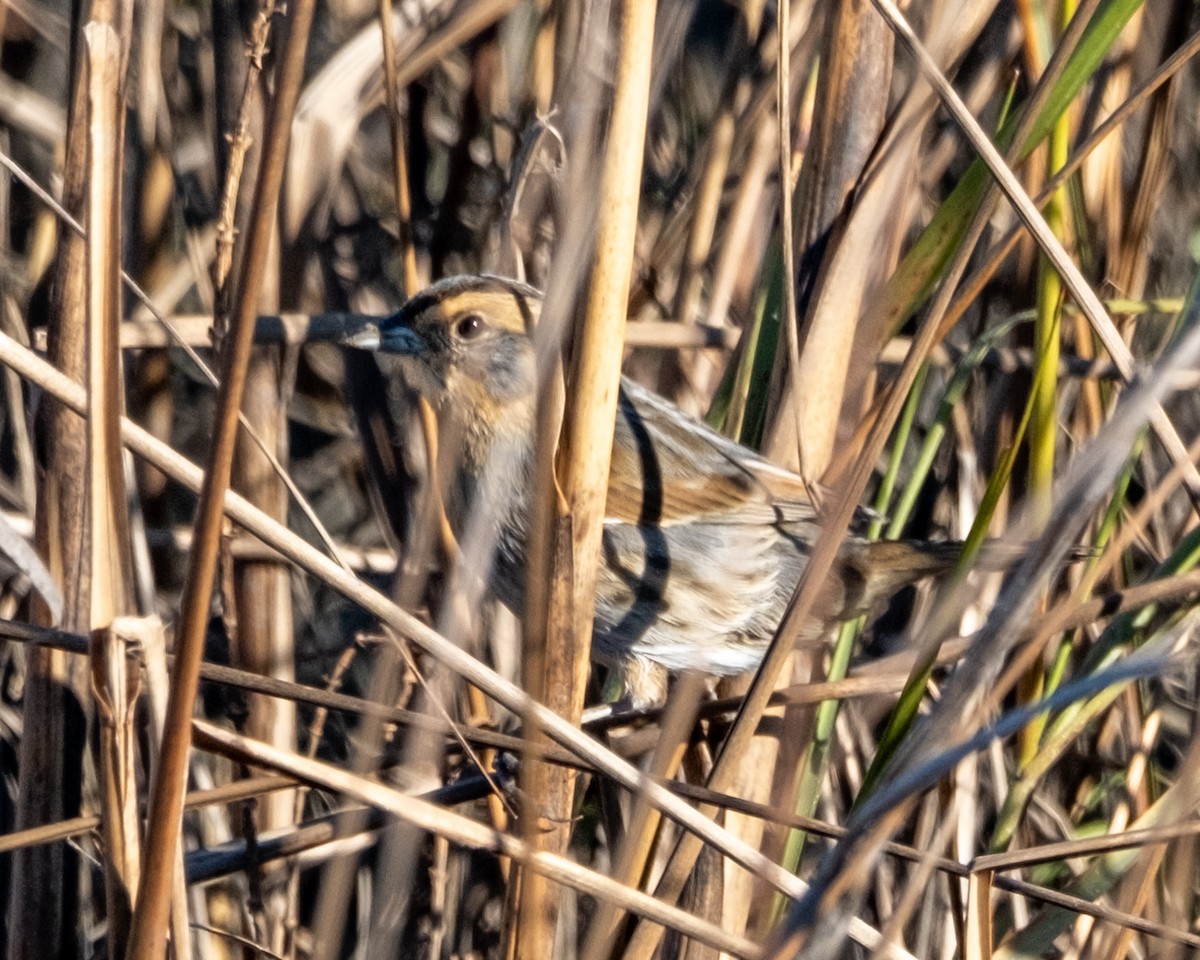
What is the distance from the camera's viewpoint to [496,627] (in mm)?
2488

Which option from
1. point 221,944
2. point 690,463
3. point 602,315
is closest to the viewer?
point 602,315

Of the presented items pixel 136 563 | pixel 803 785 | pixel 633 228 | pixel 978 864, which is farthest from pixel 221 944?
pixel 633 228

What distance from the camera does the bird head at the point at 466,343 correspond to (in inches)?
87.5

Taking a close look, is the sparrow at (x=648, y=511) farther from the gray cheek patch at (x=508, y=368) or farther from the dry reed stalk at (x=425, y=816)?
the dry reed stalk at (x=425, y=816)

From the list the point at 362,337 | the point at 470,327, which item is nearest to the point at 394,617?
the point at 362,337

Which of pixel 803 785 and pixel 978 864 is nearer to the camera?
pixel 978 864

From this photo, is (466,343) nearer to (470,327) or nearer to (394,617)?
(470,327)

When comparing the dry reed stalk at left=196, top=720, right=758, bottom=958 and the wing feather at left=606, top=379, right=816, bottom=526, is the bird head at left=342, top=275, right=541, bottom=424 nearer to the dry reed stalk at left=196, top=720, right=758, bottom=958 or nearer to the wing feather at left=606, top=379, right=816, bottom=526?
the wing feather at left=606, top=379, right=816, bottom=526

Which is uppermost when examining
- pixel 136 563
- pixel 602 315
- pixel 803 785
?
pixel 602 315

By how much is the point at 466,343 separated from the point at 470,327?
5 cm

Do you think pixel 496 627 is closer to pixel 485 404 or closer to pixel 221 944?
pixel 485 404

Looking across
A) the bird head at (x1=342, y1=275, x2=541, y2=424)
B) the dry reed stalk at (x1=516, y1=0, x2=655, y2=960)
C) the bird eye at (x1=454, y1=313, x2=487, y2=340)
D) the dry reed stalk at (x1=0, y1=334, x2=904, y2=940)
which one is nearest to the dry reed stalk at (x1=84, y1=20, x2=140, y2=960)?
the dry reed stalk at (x1=0, y1=334, x2=904, y2=940)

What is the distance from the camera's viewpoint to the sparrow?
2.26 metres

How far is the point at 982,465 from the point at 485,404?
942mm
